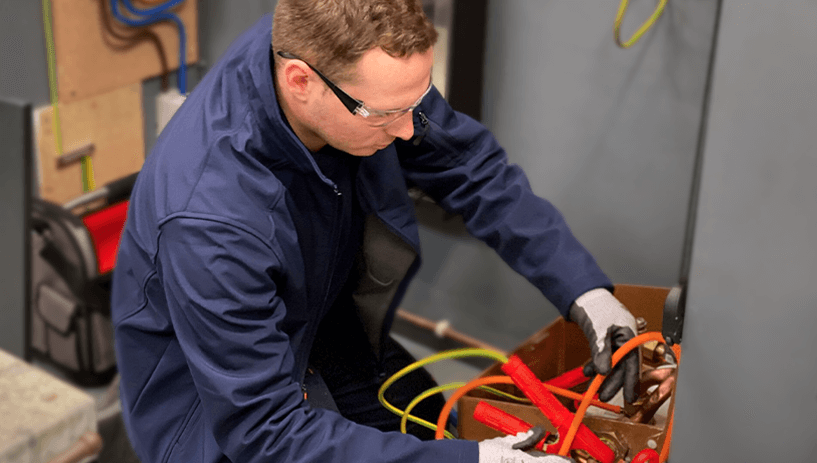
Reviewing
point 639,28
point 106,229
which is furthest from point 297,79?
point 106,229

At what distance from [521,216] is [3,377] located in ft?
4.35

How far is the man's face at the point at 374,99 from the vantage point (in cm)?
125

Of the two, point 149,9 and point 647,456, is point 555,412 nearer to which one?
point 647,456

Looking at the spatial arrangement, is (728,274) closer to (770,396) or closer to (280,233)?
(770,396)

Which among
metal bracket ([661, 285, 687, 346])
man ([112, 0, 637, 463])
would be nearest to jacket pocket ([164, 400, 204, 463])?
man ([112, 0, 637, 463])

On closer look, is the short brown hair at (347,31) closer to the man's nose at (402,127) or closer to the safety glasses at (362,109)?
the safety glasses at (362,109)

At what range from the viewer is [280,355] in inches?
49.8

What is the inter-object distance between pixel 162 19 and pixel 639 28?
5.31 feet

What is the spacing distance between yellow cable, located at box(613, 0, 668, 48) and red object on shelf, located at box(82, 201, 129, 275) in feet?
5.01

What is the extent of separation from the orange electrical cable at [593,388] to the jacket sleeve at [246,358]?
0.14m

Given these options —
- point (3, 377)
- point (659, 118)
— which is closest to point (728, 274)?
point (659, 118)

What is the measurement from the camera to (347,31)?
47.9 inches

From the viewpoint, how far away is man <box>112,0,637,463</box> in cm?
124

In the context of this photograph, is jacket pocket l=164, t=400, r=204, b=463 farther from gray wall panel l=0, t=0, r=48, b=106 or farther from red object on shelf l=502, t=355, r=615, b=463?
gray wall panel l=0, t=0, r=48, b=106
